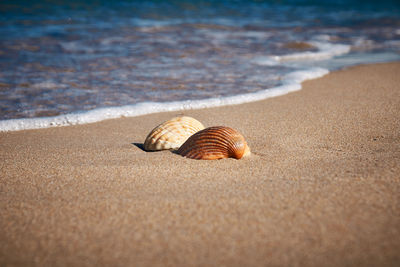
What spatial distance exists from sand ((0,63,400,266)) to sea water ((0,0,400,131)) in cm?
115

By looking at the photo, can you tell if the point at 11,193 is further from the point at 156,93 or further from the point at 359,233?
the point at 156,93

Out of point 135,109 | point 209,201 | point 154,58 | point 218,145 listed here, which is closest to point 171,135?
point 218,145

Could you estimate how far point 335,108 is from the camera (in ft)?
13.4

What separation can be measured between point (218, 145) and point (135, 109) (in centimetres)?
200

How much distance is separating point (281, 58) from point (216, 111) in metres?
3.80

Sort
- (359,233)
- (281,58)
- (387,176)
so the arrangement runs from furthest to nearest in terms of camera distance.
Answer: (281,58)
(387,176)
(359,233)

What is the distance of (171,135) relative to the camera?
2971mm

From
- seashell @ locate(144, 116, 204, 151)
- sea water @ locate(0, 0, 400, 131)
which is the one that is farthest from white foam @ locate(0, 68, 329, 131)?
seashell @ locate(144, 116, 204, 151)

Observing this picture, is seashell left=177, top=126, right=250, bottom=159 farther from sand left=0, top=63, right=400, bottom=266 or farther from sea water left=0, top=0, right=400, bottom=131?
sea water left=0, top=0, right=400, bottom=131

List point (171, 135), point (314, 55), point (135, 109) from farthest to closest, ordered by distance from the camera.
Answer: point (314, 55)
point (135, 109)
point (171, 135)

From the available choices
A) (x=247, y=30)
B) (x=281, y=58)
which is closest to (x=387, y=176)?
(x=281, y=58)

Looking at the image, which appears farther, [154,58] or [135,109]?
[154,58]

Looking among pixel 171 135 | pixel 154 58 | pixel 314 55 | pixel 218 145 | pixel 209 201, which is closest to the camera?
pixel 209 201

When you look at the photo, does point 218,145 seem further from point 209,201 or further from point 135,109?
point 135,109
